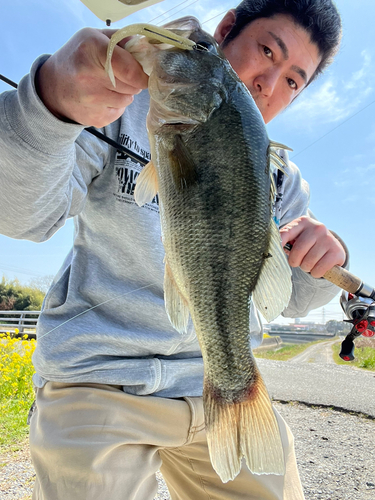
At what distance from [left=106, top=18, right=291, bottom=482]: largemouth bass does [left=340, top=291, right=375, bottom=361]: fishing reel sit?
1129 millimetres

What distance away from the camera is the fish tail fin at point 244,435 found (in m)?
1.07

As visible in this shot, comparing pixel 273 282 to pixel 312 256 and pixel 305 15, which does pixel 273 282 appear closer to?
pixel 312 256

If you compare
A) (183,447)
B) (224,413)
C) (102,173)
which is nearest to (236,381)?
(224,413)

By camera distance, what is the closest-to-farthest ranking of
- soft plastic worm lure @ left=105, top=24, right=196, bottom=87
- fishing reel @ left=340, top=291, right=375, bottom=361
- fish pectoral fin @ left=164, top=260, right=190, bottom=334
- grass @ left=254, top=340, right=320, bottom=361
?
soft plastic worm lure @ left=105, top=24, right=196, bottom=87
fish pectoral fin @ left=164, top=260, right=190, bottom=334
fishing reel @ left=340, top=291, right=375, bottom=361
grass @ left=254, top=340, right=320, bottom=361

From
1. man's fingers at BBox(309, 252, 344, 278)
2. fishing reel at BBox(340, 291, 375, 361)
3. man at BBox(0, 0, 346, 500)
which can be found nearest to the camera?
man at BBox(0, 0, 346, 500)

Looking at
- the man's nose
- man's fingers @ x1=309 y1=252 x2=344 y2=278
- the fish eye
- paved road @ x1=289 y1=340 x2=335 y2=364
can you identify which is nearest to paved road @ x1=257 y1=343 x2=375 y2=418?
paved road @ x1=289 y1=340 x2=335 y2=364

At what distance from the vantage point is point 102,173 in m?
1.93

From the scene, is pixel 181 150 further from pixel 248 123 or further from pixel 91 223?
pixel 91 223

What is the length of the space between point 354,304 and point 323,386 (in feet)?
15.0

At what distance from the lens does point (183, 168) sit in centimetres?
113

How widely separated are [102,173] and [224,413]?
4.35ft

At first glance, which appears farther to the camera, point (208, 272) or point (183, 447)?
point (183, 447)

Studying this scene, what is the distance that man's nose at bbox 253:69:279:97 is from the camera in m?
2.14

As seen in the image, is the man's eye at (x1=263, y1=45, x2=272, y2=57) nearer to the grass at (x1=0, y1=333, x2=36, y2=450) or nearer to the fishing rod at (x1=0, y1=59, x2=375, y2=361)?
the fishing rod at (x1=0, y1=59, x2=375, y2=361)
